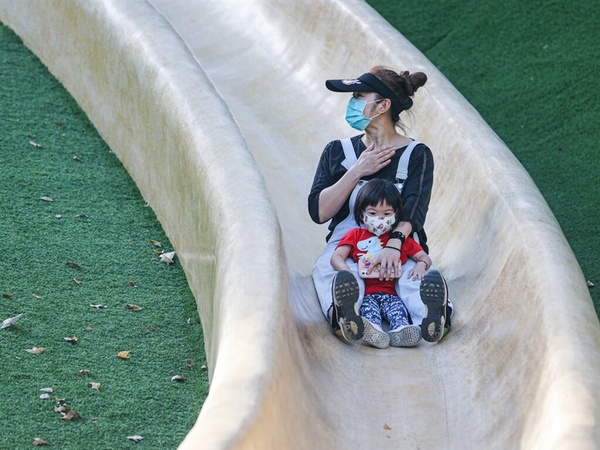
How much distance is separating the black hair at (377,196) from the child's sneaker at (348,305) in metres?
0.42

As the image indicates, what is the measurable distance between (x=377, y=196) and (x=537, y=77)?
450 centimetres

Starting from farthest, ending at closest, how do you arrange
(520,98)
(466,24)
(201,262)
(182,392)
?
(466,24) < (520,98) < (201,262) < (182,392)

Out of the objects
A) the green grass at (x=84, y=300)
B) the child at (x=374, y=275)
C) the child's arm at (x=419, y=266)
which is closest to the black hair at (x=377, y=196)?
the child at (x=374, y=275)

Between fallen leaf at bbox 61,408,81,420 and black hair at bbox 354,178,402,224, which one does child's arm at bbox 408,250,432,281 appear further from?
fallen leaf at bbox 61,408,81,420

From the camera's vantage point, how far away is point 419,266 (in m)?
4.96

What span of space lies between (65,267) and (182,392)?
4.62 ft

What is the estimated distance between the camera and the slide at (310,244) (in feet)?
12.7

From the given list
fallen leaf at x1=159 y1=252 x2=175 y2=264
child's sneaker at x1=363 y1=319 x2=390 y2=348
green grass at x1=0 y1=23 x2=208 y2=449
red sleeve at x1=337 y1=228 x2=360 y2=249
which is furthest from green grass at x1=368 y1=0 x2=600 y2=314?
green grass at x1=0 y1=23 x2=208 y2=449

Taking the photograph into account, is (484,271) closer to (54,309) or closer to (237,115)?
(54,309)

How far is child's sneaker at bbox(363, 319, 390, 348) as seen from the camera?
4723 mm

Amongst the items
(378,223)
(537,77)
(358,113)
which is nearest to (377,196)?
(378,223)

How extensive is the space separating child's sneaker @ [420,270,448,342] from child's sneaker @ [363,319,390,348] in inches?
6.9

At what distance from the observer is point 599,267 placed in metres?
6.48

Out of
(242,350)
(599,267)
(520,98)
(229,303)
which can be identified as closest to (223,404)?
(242,350)
